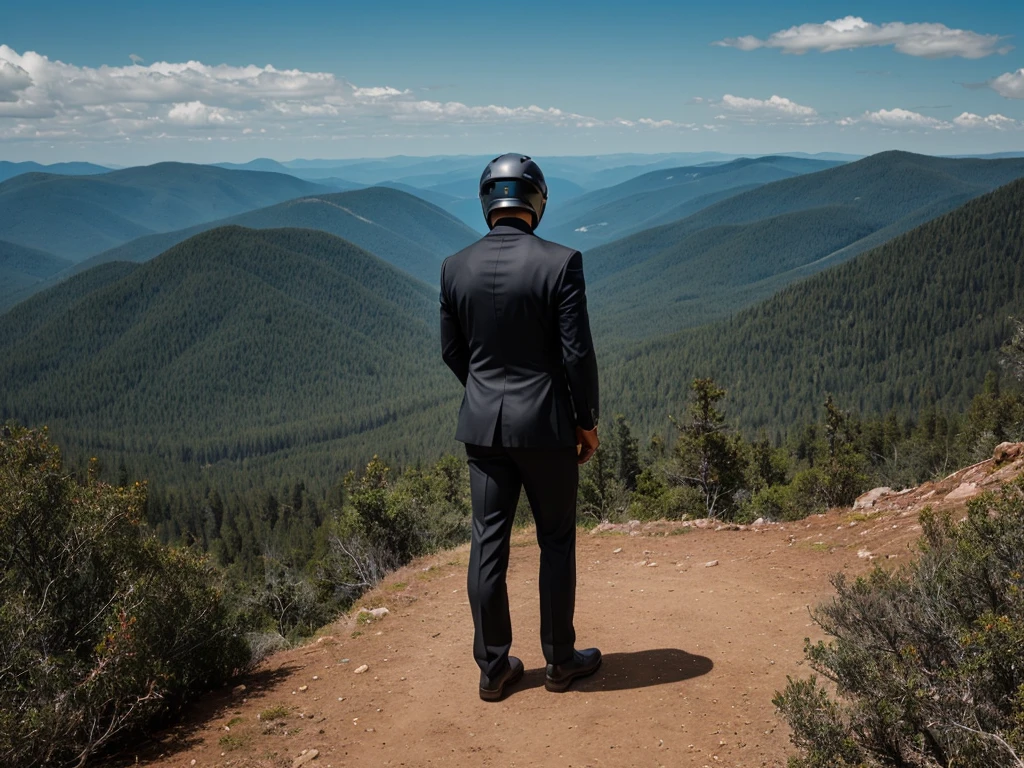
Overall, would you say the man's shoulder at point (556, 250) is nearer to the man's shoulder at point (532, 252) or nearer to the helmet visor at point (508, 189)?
the man's shoulder at point (532, 252)

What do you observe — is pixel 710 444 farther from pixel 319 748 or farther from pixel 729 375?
pixel 729 375

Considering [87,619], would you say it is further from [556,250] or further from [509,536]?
[556,250]

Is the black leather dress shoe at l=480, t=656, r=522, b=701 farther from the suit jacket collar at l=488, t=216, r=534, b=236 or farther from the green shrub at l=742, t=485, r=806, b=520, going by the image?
the green shrub at l=742, t=485, r=806, b=520

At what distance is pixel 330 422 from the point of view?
17188 centimetres

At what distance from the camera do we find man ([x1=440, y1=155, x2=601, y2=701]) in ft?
16.8

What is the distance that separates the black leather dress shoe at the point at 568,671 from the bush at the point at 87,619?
2927mm

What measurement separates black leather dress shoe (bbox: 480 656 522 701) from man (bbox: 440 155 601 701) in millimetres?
14

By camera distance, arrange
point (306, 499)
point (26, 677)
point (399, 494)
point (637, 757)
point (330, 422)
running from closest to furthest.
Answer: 1. point (637, 757)
2. point (26, 677)
3. point (399, 494)
4. point (306, 499)
5. point (330, 422)

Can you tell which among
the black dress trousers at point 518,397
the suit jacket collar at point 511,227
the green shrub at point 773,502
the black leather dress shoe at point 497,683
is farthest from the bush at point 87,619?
the green shrub at point 773,502

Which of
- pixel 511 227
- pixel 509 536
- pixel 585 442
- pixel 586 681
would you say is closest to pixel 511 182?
pixel 511 227

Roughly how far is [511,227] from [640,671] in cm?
382

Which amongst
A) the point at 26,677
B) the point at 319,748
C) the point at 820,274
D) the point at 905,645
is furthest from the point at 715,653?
the point at 820,274

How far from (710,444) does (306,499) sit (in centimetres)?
8630

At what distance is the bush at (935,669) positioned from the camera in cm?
360
